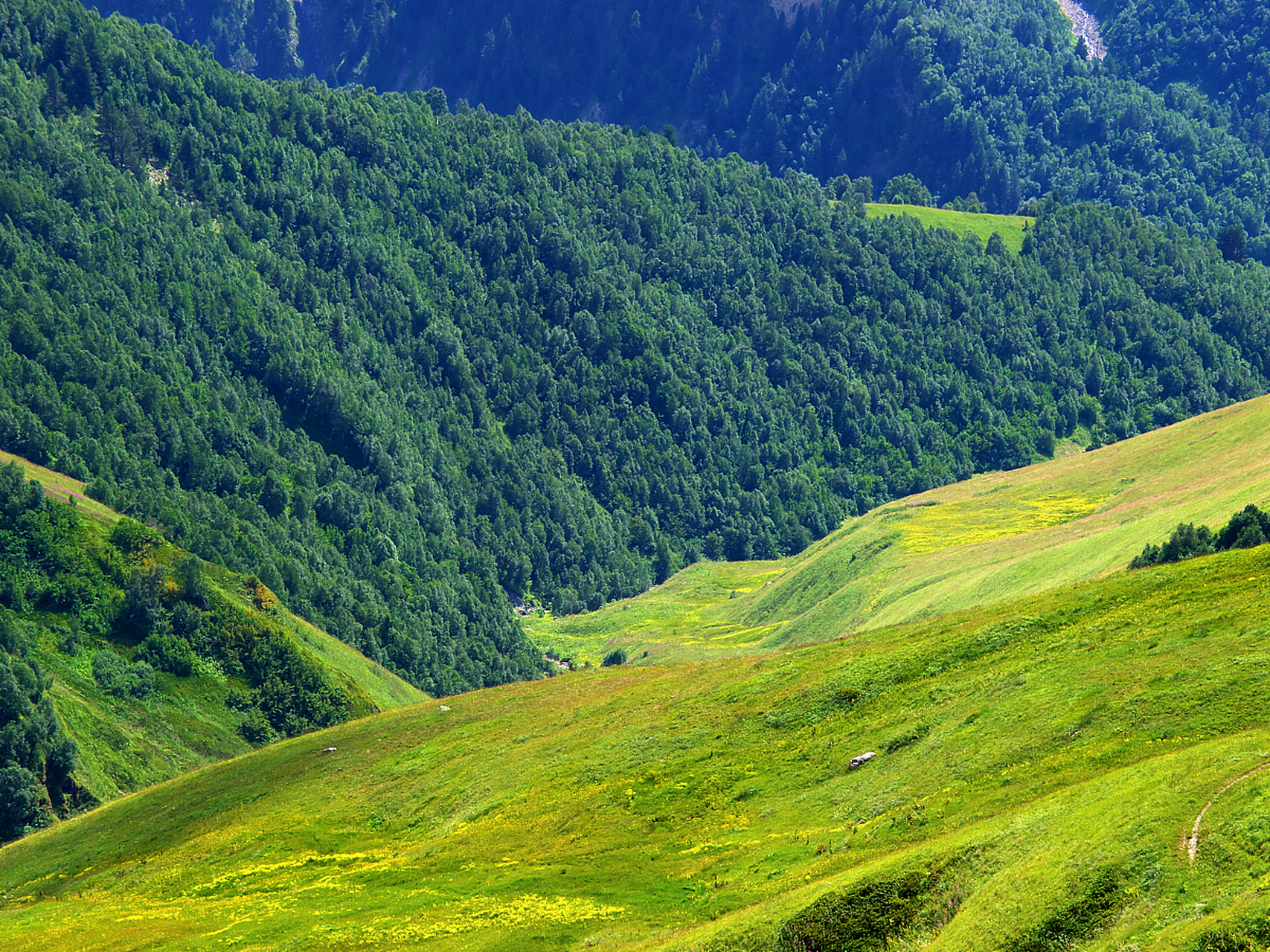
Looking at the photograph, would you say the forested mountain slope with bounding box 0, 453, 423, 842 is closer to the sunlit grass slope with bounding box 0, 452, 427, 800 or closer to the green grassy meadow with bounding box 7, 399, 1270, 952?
the sunlit grass slope with bounding box 0, 452, 427, 800

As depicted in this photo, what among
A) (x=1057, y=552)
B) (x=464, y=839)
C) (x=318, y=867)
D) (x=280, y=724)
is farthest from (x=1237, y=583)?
(x=280, y=724)

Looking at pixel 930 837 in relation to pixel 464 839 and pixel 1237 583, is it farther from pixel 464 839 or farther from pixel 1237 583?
pixel 464 839

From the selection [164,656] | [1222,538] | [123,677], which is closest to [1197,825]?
[1222,538]

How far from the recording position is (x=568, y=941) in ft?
195

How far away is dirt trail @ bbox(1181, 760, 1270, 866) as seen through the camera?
4500 centimetres

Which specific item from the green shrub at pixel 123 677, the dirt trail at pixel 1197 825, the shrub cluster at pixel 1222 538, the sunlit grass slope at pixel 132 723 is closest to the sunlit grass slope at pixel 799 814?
the dirt trail at pixel 1197 825

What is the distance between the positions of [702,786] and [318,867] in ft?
79.2

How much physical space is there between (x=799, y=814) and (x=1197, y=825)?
2481 centimetres

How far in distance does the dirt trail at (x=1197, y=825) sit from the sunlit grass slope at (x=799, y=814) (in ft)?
0.52

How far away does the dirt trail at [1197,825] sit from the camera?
4500cm

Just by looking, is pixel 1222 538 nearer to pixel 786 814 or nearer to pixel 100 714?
pixel 786 814

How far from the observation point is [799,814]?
224ft

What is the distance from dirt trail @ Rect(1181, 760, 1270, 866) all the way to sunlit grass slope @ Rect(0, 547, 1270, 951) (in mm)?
159

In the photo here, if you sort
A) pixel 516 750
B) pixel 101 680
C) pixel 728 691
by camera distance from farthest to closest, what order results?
1. pixel 101 680
2. pixel 516 750
3. pixel 728 691
